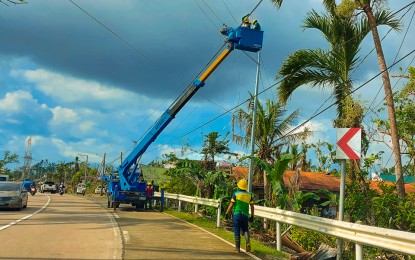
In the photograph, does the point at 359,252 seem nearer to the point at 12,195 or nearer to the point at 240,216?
the point at 240,216

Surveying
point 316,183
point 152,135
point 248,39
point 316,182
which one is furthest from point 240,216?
point 316,182

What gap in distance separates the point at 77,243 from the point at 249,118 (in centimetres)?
1566

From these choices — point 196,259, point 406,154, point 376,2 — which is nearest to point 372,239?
point 196,259

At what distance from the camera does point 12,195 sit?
2230cm

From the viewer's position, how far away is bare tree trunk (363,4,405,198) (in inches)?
517

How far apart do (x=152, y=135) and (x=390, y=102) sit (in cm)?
1436

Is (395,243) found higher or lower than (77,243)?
higher

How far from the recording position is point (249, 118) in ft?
83.6

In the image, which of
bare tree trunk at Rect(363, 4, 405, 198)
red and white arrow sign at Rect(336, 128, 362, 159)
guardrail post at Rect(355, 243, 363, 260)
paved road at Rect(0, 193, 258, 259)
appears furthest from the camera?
bare tree trunk at Rect(363, 4, 405, 198)

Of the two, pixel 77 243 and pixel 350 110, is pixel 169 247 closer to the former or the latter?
pixel 77 243

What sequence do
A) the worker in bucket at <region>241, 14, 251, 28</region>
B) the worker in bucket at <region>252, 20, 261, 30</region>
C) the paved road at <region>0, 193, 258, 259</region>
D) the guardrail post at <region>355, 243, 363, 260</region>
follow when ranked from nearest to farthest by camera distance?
the guardrail post at <region>355, 243, 363, 260</region>, the paved road at <region>0, 193, 258, 259</region>, the worker in bucket at <region>241, 14, 251, 28</region>, the worker in bucket at <region>252, 20, 261, 30</region>

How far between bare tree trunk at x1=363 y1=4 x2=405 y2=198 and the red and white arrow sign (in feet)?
15.5

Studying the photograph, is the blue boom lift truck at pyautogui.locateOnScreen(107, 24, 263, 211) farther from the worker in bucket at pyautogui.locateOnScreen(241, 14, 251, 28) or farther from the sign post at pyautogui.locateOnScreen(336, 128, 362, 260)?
the sign post at pyautogui.locateOnScreen(336, 128, 362, 260)

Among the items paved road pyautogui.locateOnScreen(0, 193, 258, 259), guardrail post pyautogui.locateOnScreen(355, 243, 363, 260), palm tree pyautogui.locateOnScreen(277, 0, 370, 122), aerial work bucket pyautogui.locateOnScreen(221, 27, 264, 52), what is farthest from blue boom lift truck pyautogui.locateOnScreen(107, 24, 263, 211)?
guardrail post pyautogui.locateOnScreen(355, 243, 363, 260)
